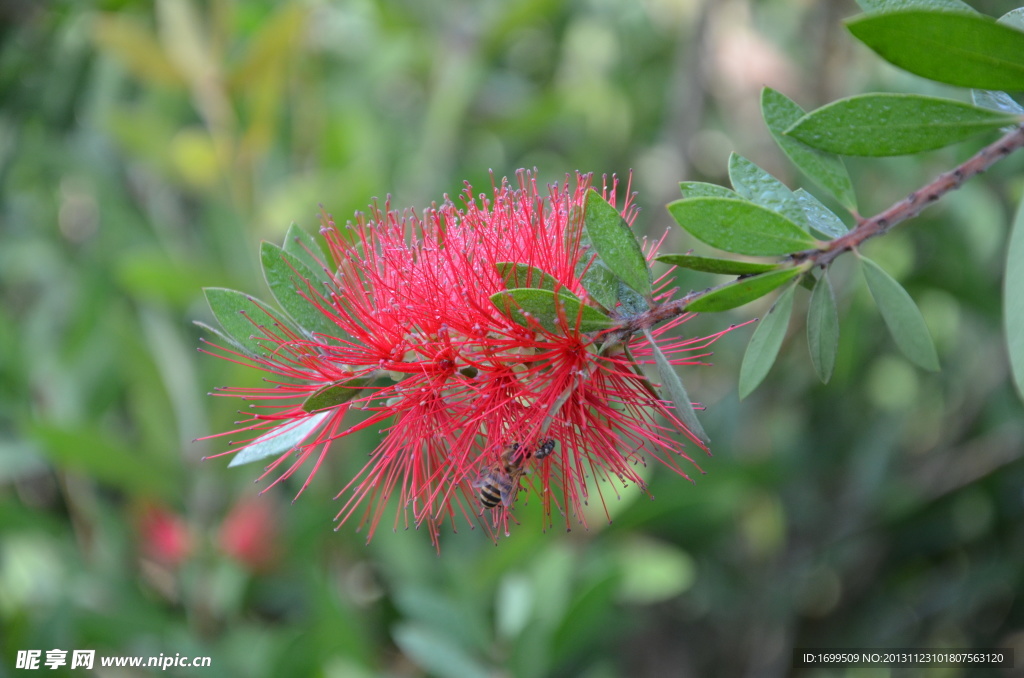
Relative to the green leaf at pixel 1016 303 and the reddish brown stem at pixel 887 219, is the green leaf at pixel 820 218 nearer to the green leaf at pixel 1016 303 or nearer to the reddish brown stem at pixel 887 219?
the reddish brown stem at pixel 887 219

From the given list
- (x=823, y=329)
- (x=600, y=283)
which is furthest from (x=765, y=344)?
(x=600, y=283)

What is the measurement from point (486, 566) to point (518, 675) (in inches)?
14.1

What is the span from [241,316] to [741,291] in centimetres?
56

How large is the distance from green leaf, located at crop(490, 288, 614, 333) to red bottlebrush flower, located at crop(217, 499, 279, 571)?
1.56 metres

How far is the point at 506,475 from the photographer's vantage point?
1002mm

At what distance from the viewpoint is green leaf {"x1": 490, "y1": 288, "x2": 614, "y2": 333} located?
0.81m

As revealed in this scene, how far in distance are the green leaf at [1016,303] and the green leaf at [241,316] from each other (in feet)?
2.47

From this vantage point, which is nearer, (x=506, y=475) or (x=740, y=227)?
(x=740, y=227)

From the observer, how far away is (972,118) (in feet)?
2.49

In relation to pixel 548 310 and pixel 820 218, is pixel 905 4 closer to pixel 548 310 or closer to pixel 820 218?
pixel 820 218

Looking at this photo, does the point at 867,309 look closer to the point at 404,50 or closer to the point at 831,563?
the point at 831,563

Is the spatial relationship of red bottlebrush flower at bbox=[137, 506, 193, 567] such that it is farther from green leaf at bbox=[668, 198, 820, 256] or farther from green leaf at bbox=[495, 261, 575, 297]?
green leaf at bbox=[668, 198, 820, 256]

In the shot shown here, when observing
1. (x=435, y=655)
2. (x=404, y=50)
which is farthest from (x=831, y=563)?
(x=404, y=50)

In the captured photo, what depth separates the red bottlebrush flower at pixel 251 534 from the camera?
2178mm
